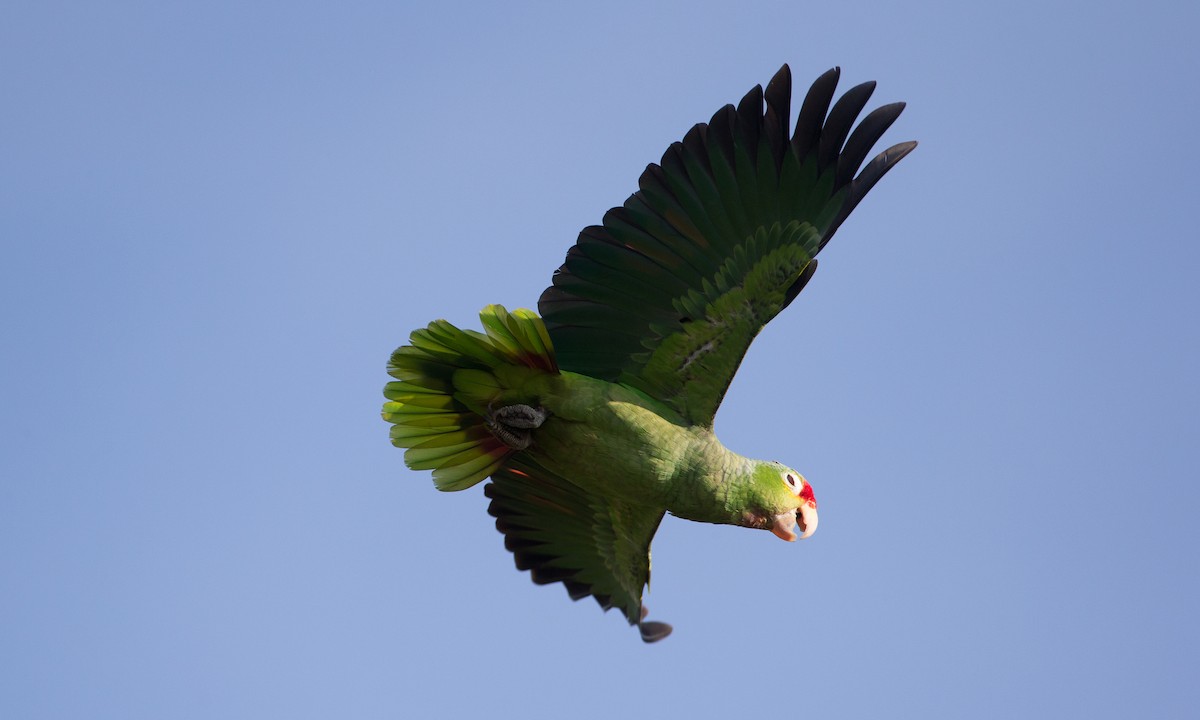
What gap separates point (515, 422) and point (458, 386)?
0.44 metres

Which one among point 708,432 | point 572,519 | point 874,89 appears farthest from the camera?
point 572,519

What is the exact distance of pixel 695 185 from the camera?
909 cm

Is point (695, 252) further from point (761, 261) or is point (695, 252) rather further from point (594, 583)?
point (594, 583)

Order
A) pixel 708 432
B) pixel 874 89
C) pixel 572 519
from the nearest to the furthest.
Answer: pixel 874 89, pixel 708 432, pixel 572 519

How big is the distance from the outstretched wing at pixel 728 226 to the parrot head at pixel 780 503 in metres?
0.82

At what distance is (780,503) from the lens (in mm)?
9625

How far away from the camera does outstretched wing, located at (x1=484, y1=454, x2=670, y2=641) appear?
1046 cm

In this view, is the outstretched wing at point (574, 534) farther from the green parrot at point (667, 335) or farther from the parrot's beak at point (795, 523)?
the parrot's beak at point (795, 523)

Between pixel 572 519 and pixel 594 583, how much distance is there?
0.59 meters

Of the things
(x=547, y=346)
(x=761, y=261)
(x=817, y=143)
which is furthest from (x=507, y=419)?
(x=817, y=143)

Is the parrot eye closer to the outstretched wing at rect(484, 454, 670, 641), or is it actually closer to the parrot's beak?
the parrot's beak

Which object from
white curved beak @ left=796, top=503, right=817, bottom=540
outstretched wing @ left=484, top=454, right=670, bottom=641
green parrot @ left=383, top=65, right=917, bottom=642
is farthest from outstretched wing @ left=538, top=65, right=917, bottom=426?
outstretched wing @ left=484, top=454, right=670, bottom=641

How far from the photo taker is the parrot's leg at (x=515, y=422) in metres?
9.33

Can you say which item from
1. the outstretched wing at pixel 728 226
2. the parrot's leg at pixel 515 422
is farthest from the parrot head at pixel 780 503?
the parrot's leg at pixel 515 422
